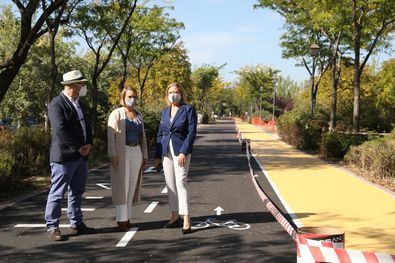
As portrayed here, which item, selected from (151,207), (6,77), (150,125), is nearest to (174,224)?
(151,207)

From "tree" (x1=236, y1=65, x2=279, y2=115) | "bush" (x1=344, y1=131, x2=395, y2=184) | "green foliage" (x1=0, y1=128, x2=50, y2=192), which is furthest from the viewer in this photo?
"tree" (x1=236, y1=65, x2=279, y2=115)

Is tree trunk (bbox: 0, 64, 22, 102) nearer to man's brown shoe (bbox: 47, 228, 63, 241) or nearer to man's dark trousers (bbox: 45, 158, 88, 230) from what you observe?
man's dark trousers (bbox: 45, 158, 88, 230)

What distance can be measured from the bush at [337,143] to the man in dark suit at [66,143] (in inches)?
445

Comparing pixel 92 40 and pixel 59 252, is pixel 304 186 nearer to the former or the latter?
pixel 59 252

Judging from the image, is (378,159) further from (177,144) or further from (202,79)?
(202,79)

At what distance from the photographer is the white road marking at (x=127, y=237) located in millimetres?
5451

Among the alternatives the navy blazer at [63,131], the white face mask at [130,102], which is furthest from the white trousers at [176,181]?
the navy blazer at [63,131]

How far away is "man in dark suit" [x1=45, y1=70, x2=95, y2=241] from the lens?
18.4 ft

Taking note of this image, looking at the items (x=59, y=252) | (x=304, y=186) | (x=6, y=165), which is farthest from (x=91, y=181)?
(x=59, y=252)

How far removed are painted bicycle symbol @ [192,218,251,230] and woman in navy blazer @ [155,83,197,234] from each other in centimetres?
41

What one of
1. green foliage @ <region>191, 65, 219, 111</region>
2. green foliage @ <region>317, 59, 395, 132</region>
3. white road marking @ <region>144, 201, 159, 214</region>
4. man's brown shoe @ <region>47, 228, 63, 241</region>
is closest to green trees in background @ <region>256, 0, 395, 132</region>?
green foliage @ <region>317, 59, 395, 132</region>

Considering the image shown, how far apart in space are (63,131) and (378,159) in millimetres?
8030

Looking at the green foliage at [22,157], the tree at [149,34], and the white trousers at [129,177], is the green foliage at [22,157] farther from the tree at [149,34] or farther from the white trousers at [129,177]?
the tree at [149,34]

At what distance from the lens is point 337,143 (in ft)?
53.8
